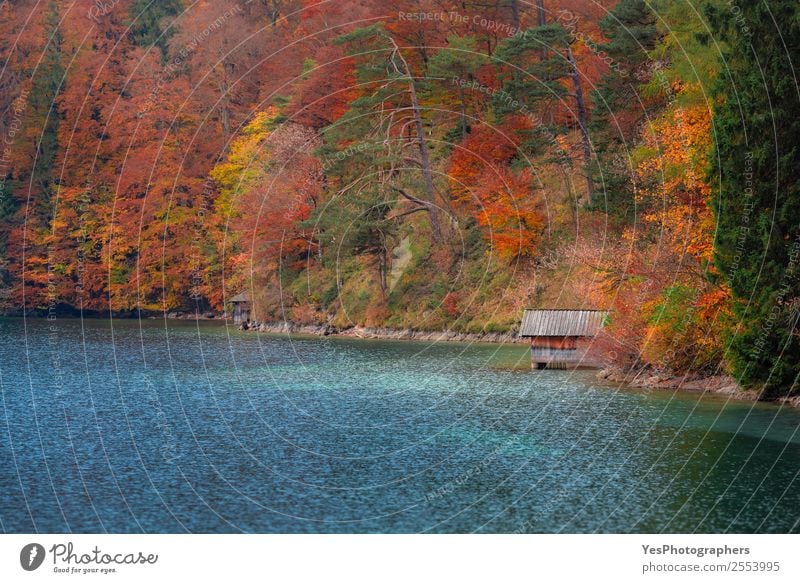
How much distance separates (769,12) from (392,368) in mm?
23188

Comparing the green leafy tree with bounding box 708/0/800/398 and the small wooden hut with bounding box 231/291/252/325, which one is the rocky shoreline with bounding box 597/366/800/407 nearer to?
the green leafy tree with bounding box 708/0/800/398

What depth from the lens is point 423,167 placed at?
76.4 m

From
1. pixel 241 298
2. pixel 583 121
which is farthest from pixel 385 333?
pixel 583 121

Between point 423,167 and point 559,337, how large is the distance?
101 feet

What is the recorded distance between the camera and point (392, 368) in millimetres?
50625

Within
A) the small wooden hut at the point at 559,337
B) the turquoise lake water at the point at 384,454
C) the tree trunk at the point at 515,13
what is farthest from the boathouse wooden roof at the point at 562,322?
the tree trunk at the point at 515,13

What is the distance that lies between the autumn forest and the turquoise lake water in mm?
5640

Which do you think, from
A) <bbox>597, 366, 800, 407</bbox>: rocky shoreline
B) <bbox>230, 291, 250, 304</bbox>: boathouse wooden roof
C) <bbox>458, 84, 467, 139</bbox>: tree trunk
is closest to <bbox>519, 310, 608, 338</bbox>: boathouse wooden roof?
<bbox>597, 366, 800, 407</bbox>: rocky shoreline

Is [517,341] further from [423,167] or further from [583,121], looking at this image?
[423,167]

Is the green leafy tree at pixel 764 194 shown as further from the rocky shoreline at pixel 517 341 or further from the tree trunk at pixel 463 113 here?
the tree trunk at pixel 463 113

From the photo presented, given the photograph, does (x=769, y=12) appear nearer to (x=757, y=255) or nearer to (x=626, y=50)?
(x=757, y=255)

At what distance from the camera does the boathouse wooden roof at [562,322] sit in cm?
4728

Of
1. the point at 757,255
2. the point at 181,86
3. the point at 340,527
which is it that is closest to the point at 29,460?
the point at 340,527

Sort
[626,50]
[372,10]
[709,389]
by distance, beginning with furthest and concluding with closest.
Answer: [372,10]
[626,50]
[709,389]
